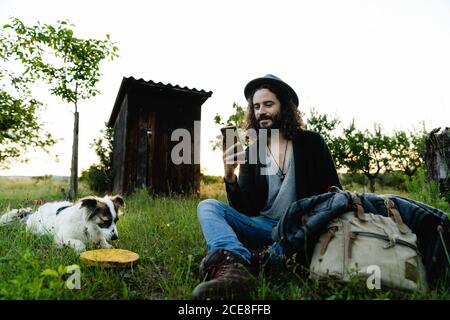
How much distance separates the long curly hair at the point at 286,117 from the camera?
3.19 metres

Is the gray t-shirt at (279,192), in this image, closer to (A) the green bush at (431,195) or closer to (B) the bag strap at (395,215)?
(B) the bag strap at (395,215)

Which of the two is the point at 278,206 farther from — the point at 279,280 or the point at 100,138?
the point at 100,138

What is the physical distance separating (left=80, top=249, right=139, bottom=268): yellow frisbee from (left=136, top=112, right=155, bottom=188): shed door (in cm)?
Answer: 681

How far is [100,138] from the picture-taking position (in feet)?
59.0

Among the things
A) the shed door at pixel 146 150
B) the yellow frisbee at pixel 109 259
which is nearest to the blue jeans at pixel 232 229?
the yellow frisbee at pixel 109 259

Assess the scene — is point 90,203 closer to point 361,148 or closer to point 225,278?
point 225,278

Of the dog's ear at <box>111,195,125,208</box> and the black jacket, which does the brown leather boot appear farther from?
the dog's ear at <box>111,195,125,208</box>

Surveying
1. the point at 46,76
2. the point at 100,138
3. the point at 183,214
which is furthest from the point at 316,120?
the point at 183,214

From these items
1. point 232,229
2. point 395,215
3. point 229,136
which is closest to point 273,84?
point 229,136

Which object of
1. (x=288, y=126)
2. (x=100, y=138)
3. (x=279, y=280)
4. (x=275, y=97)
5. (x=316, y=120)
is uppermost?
(x=316, y=120)

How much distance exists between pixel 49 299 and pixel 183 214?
111 inches

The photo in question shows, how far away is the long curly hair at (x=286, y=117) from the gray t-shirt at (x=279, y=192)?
1.00 feet

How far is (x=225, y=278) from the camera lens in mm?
1833
